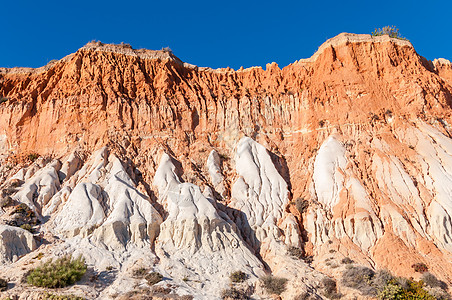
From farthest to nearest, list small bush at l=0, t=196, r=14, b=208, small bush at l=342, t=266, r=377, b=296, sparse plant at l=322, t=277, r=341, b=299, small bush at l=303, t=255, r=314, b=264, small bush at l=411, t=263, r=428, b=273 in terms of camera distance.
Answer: small bush at l=0, t=196, r=14, b=208, small bush at l=303, t=255, r=314, b=264, small bush at l=411, t=263, r=428, b=273, sparse plant at l=322, t=277, r=341, b=299, small bush at l=342, t=266, r=377, b=296

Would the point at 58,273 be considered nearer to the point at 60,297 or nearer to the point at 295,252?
the point at 60,297

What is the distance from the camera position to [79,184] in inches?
1256

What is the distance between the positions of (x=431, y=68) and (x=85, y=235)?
131ft

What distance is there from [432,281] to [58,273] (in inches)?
865

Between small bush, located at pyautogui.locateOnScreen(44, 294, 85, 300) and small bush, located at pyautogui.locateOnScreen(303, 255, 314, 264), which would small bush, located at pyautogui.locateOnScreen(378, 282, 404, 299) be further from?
small bush, located at pyautogui.locateOnScreen(44, 294, 85, 300)

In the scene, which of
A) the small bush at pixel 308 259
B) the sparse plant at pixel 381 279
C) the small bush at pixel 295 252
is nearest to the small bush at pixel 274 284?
the small bush at pixel 295 252

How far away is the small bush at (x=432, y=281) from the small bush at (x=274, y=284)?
8.43m

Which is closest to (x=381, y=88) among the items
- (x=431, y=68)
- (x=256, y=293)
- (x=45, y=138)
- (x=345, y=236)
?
(x=431, y=68)

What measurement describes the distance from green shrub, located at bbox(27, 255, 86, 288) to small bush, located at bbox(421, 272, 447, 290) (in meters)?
20.4

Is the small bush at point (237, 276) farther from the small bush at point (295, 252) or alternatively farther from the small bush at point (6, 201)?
the small bush at point (6, 201)

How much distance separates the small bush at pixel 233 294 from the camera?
80.1 feet

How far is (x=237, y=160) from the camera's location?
37594 mm

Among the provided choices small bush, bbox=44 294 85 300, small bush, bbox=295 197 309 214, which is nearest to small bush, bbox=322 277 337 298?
small bush, bbox=295 197 309 214

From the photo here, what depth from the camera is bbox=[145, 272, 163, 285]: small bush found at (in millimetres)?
24891
